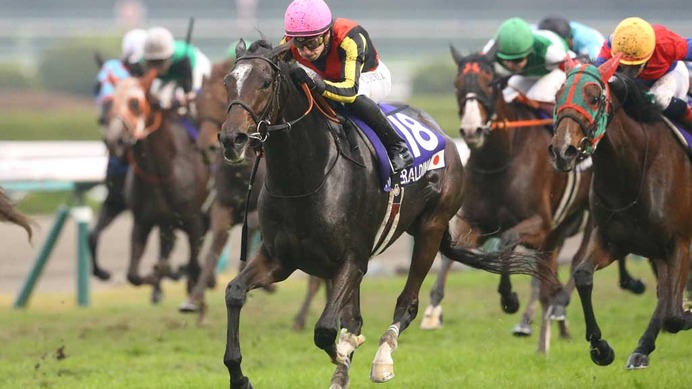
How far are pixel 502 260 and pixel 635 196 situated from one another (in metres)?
0.81

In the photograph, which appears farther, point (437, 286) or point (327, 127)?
point (437, 286)

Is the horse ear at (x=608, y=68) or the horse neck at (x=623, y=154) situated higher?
the horse ear at (x=608, y=68)

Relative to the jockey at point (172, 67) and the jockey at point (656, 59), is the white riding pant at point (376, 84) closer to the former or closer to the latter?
the jockey at point (656, 59)

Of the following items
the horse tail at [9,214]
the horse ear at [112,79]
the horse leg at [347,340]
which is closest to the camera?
the horse leg at [347,340]

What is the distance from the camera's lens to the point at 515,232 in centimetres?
832

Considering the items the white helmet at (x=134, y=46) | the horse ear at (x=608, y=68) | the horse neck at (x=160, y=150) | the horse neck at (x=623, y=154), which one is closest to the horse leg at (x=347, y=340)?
the horse neck at (x=623, y=154)

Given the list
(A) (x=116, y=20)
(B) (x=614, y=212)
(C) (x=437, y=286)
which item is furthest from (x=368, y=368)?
(A) (x=116, y=20)

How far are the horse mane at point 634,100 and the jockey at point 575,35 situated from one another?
2814 mm

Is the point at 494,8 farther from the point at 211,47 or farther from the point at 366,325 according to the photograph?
the point at 366,325

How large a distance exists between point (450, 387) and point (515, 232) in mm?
1928

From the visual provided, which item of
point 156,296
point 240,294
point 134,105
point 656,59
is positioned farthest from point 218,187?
point 240,294

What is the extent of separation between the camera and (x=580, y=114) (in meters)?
6.27

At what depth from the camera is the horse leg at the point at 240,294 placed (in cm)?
561

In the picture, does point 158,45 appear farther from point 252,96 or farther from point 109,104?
point 252,96
